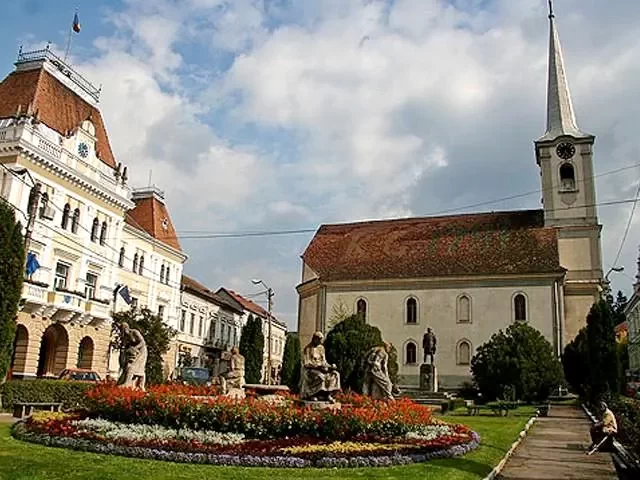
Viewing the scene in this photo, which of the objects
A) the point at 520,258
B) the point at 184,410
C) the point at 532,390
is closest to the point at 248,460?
the point at 184,410

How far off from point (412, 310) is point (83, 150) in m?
31.6

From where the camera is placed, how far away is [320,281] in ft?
195

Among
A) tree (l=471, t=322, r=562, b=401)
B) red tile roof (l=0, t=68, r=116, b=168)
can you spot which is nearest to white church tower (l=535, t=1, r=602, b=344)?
tree (l=471, t=322, r=562, b=401)

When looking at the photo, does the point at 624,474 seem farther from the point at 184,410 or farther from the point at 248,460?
the point at 184,410

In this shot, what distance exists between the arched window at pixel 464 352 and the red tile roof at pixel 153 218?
83.1 ft

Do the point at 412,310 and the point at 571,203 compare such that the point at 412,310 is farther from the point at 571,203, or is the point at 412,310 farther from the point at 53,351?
the point at 53,351

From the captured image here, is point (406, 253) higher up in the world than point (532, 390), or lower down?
higher up

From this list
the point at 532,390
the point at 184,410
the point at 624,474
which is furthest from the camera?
the point at 532,390

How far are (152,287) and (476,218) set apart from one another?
104 ft

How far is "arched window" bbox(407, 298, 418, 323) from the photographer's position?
182ft

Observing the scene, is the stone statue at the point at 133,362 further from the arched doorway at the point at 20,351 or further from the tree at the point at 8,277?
the arched doorway at the point at 20,351

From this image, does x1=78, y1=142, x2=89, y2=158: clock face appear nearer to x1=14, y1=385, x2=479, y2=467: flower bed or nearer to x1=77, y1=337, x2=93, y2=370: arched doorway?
x1=77, y1=337, x2=93, y2=370: arched doorway

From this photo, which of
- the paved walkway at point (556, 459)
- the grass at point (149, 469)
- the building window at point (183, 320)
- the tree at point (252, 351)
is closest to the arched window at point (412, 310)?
the tree at point (252, 351)

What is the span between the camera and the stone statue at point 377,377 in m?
19.0
